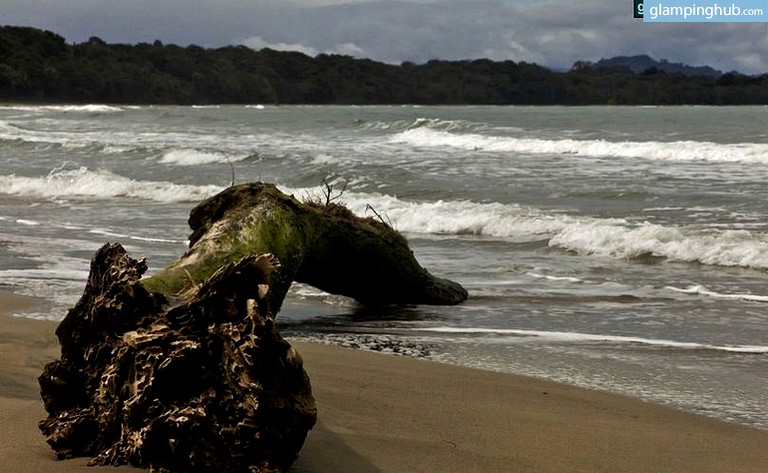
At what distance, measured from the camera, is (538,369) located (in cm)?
541

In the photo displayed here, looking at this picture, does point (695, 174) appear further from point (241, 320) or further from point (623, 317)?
point (241, 320)

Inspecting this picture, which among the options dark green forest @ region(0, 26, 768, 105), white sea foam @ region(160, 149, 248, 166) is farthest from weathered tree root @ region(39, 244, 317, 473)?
dark green forest @ region(0, 26, 768, 105)

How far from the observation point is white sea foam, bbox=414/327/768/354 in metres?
6.06

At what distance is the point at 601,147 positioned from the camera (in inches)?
1155

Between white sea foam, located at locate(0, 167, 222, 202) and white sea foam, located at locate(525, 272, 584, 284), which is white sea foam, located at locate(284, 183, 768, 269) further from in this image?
white sea foam, located at locate(0, 167, 222, 202)

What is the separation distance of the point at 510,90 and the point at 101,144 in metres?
102

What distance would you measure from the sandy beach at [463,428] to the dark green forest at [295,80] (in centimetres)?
9871

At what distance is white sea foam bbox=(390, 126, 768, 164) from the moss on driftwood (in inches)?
753

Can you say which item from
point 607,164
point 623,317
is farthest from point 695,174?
point 623,317

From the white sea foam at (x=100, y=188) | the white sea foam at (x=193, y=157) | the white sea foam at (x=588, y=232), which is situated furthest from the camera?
the white sea foam at (x=193, y=157)

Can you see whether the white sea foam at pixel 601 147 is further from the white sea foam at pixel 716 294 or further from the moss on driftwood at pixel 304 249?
the moss on driftwood at pixel 304 249

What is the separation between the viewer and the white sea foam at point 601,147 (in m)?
25.8

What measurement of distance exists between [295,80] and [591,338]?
414 ft

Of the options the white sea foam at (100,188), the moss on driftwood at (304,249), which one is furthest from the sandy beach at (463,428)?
the white sea foam at (100,188)
